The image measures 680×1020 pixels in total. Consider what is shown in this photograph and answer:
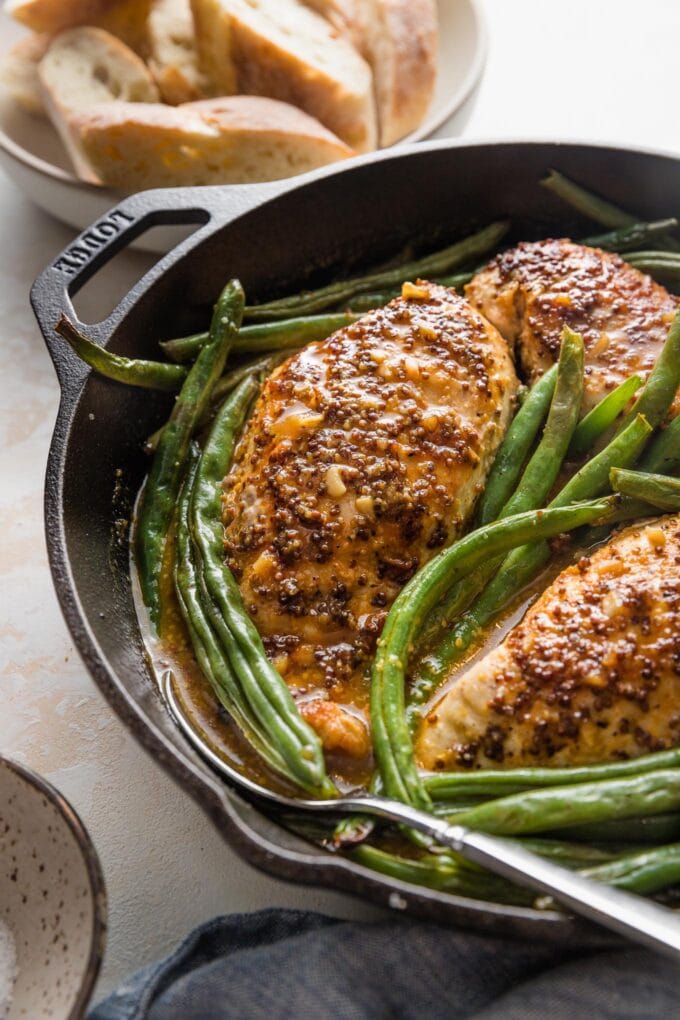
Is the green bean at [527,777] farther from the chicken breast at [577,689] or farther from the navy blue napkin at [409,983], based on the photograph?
the navy blue napkin at [409,983]

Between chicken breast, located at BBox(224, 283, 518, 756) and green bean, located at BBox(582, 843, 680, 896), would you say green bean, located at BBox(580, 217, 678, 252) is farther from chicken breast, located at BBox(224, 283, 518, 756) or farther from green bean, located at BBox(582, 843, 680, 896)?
green bean, located at BBox(582, 843, 680, 896)

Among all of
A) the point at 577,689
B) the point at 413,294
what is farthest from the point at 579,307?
the point at 577,689

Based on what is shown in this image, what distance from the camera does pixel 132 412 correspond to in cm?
317

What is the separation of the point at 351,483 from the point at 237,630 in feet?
1.67

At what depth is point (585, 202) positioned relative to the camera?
366 cm

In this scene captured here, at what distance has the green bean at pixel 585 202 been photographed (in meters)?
3.63

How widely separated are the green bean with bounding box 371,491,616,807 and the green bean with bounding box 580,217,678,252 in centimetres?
127

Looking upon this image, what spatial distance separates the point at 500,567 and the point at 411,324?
795mm

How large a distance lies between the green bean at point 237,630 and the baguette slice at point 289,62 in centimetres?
141

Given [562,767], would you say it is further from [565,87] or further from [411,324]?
[565,87]

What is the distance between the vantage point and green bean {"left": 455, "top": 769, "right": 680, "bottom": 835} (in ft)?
7.43

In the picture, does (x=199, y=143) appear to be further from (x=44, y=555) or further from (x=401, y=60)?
(x=44, y=555)

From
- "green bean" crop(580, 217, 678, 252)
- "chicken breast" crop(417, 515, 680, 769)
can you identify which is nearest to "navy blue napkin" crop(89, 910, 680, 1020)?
"chicken breast" crop(417, 515, 680, 769)

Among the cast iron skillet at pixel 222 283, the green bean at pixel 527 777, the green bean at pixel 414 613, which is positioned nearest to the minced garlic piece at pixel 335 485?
the green bean at pixel 414 613
